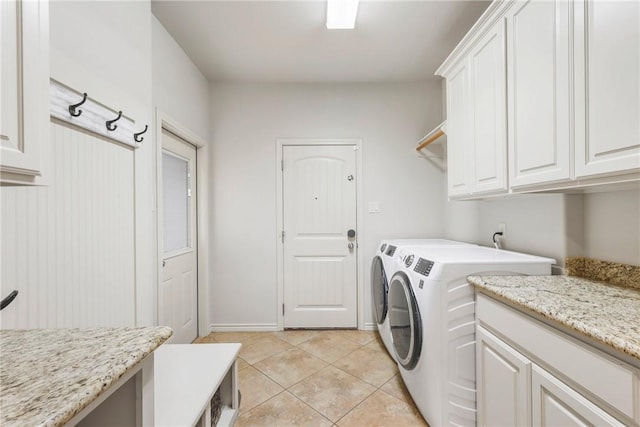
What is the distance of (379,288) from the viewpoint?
2326mm

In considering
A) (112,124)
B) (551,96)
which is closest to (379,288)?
(551,96)

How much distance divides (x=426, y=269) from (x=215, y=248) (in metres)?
2.13

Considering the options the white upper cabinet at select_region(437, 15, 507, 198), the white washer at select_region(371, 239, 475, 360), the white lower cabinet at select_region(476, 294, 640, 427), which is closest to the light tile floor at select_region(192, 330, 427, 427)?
the white washer at select_region(371, 239, 475, 360)

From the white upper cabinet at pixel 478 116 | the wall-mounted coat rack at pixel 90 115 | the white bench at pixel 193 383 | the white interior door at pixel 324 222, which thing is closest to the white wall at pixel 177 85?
the wall-mounted coat rack at pixel 90 115

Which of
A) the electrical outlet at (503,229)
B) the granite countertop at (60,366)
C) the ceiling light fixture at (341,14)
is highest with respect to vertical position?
the ceiling light fixture at (341,14)

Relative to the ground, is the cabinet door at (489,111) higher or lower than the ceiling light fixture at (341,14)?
lower

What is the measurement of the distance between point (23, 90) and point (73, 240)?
71cm

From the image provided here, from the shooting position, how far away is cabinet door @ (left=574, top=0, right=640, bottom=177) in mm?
816

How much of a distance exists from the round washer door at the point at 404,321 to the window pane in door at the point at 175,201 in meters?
1.81

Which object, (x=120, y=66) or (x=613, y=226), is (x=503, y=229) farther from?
(x=120, y=66)

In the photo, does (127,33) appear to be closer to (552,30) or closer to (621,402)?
(552,30)

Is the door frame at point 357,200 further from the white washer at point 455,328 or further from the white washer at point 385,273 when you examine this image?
the white washer at point 455,328

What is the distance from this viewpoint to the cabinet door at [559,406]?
0.75 meters

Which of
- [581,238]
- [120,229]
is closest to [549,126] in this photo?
[581,238]
